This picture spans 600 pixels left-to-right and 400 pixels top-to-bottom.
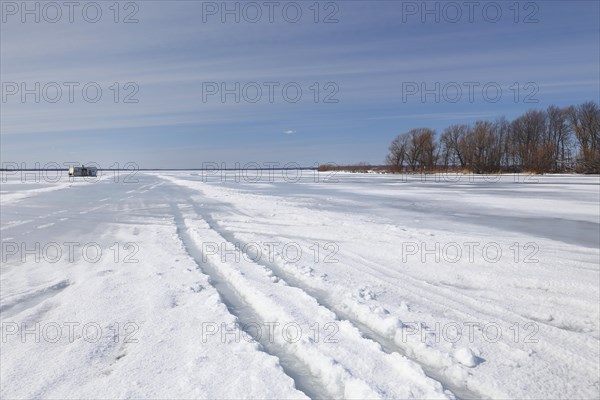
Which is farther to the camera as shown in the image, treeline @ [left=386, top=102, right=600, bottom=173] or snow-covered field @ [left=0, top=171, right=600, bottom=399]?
treeline @ [left=386, top=102, right=600, bottom=173]

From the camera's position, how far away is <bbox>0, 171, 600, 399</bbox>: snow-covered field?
2.86m

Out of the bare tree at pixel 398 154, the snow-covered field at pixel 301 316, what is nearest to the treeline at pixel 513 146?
the bare tree at pixel 398 154

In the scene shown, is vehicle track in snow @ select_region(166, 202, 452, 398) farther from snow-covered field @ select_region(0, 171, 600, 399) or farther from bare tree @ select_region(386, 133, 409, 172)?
bare tree @ select_region(386, 133, 409, 172)

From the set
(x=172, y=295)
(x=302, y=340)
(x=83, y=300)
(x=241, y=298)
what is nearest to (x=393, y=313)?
(x=302, y=340)

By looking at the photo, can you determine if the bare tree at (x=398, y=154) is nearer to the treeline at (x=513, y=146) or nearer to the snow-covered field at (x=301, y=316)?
the treeline at (x=513, y=146)

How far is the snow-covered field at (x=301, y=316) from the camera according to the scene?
2857 millimetres

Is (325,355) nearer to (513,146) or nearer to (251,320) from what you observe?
(251,320)

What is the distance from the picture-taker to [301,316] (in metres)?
4.00

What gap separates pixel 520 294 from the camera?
15.7ft

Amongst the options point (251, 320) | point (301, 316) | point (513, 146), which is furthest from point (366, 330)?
point (513, 146)

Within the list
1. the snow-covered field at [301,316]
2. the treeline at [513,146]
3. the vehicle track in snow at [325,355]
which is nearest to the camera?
the vehicle track in snow at [325,355]

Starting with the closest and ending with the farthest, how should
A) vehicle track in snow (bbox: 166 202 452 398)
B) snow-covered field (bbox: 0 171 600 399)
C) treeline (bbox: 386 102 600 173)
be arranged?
vehicle track in snow (bbox: 166 202 452 398) < snow-covered field (bbox: 0 171 600 399) < treeline (bbox: 386 102 600 173)

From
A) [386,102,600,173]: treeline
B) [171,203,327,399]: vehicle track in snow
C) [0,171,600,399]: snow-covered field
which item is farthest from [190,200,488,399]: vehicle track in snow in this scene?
[386,102,600,173]: treeline

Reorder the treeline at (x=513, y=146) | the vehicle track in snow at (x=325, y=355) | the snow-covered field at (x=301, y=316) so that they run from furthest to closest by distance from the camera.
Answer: the treeline at (x=513, y=146)
the snow-covered field at (x=301, y=316)
the vehicle track in snow at (x=325, y=355)
